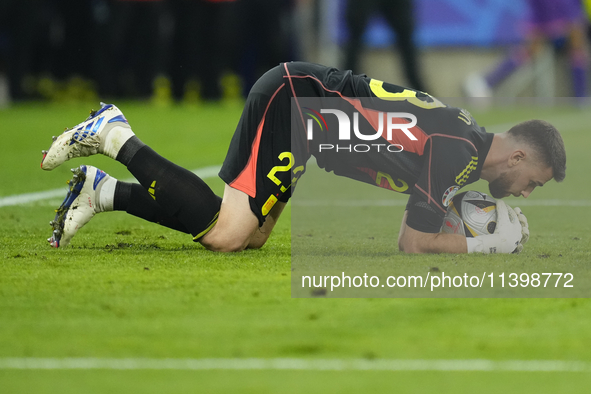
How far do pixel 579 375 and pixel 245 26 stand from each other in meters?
12.0

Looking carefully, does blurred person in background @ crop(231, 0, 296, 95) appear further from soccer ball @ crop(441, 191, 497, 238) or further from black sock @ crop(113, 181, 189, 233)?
soccer ball @ crop(441, 191, 497, 238)

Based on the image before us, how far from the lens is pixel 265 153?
356 centimetres

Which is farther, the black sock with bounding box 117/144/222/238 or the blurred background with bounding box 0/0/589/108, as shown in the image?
the blurred background with bounding box 0/0/589/108

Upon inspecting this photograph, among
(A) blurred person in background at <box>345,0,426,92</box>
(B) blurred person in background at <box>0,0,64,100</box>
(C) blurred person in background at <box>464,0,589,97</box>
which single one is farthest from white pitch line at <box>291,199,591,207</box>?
(C) blurred person in background at <box>464,0,589,97</box>

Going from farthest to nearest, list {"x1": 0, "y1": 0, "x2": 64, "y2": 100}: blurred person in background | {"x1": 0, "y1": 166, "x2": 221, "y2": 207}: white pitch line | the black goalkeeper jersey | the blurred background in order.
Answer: the blurred background, {"x1": 0, "y1": 0, "x2": 64, "y2": 100}: blurred person in background, {"x1": 0, "y1": 166, "x2": 221, "y2": 207}: white pitch line, the black goalkeeper jersey

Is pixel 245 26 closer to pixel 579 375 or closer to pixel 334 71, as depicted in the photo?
pixel 334 71

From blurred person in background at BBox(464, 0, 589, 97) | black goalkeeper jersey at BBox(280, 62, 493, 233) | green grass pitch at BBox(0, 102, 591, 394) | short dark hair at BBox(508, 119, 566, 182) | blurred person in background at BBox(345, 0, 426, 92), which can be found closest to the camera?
green grass pitch at BBox(0, 102, 591, 394)

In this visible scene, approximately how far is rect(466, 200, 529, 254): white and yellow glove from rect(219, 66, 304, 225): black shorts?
785 millimetres

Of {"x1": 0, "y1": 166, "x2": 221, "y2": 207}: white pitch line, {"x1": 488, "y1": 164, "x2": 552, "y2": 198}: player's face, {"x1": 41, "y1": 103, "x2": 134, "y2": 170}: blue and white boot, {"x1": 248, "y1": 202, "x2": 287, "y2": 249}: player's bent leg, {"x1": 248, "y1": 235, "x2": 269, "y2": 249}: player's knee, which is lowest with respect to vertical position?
{"x1": 0, "y1": 166, "x2": 221, "y2": 207}: white pitch line

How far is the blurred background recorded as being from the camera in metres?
12.9

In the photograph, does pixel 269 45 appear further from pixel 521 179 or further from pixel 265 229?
pixel 521 179

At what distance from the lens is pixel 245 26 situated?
13.7 m

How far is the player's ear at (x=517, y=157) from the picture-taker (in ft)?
11.4

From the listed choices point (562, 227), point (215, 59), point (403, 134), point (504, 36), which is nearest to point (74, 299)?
point (403, 134)
